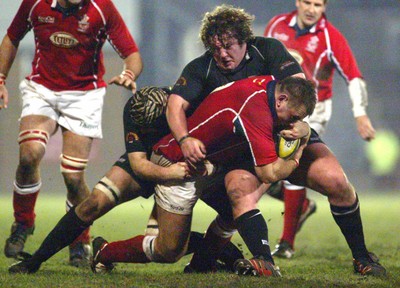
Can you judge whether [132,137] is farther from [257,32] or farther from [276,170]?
[257,32]

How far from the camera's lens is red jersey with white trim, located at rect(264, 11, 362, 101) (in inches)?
347

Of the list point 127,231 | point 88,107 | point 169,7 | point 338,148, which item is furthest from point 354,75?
point 338,148

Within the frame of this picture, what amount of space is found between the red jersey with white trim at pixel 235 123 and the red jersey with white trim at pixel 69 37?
5.36ft

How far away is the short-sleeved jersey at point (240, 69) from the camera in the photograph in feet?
19.9

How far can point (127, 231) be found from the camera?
10.6m

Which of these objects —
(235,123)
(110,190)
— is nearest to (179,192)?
(110,190)

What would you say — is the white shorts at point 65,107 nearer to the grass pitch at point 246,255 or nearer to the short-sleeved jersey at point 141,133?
the grass pitch at point 246,255

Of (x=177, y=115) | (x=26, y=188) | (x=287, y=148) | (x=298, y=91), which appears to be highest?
(x=298, y=91)

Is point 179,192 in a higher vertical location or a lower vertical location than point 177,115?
lower

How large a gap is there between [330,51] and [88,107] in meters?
2.50

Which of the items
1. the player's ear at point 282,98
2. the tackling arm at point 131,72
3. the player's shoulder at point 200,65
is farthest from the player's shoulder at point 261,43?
the tackling arm at point 131,72

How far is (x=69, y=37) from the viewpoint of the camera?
24.4 ft

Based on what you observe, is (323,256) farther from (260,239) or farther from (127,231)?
(127,231)

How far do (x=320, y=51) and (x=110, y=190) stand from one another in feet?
11.3
